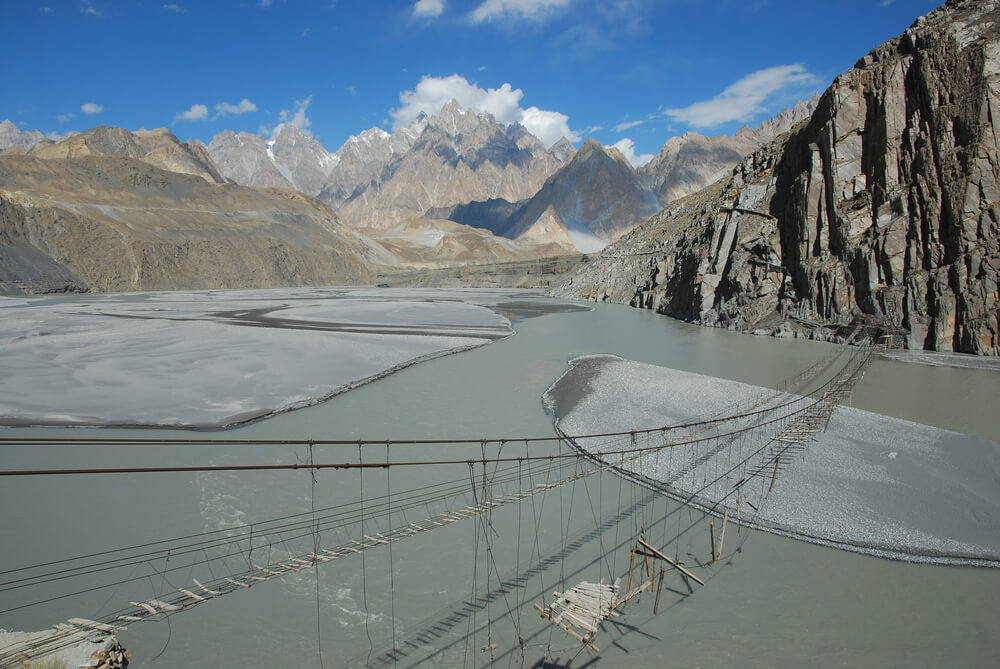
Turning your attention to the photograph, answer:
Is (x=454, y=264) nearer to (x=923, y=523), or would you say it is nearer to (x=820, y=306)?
(x=820, y=306)

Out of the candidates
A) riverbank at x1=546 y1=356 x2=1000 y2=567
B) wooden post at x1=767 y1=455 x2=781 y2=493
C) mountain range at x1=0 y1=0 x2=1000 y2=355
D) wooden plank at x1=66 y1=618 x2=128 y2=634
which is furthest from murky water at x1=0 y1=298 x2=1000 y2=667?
mountain range at x1=0 y1=0 x2=1000 y2=355

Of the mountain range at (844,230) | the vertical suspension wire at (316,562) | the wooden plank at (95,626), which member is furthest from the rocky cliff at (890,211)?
the wooden plank at (95,626)

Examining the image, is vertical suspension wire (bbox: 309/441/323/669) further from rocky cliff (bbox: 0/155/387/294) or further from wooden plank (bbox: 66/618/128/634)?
rocky cliff (bbox: 0/155/387/294)

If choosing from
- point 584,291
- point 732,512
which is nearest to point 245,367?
point 732,512

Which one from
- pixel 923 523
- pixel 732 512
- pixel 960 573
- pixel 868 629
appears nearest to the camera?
pixel 868 629

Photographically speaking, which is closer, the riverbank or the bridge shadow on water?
the bridge shadow on water
